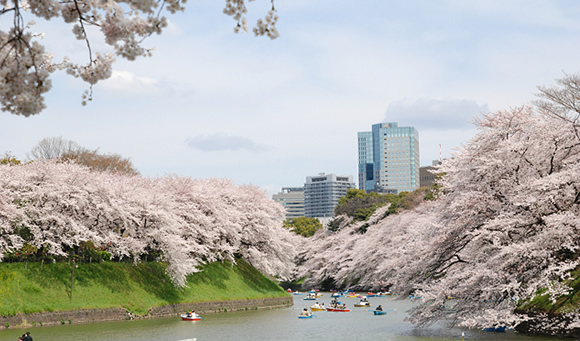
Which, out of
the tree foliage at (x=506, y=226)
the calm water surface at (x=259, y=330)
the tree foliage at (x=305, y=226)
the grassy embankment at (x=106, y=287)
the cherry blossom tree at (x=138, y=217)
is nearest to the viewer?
the tree foliage at (x=506, y=226)

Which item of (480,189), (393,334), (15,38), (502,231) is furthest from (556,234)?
(15,38)

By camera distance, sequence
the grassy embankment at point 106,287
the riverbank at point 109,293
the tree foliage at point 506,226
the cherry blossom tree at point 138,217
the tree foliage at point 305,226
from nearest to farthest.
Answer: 1. the tree foliage at point 506,226
2. the riverbank at point 109,293
3. the grassy embankment at point 106,287
4. the cherry blossom tree at point 138,217
5. the tree foliage at point 305,226

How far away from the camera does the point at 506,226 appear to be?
22.7 metres

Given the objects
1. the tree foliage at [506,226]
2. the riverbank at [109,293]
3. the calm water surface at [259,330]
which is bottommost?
the calm water surface at [259,330]

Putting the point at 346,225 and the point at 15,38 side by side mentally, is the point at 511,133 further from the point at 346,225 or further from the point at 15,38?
the point at 346,225

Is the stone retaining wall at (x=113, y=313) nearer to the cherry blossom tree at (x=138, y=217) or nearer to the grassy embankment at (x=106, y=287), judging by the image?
the grassy embankment at (x=106, y=287)

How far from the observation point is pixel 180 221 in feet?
151

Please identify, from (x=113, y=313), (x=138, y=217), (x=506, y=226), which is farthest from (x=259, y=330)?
(x=506, y=226)

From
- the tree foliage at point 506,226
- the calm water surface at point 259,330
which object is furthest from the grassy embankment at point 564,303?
the calm water surface at point 259,330

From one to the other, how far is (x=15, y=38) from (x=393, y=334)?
81.6ft

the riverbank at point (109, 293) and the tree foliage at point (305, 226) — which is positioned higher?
the tree foliage at point (305, 226)

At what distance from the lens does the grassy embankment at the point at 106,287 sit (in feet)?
→ 106

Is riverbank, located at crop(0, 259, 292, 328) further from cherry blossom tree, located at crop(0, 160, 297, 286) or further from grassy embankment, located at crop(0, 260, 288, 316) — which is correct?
cherry blossom tree, located at crop(0, 160, 297, 286)

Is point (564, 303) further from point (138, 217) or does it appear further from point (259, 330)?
point (138, 217)
